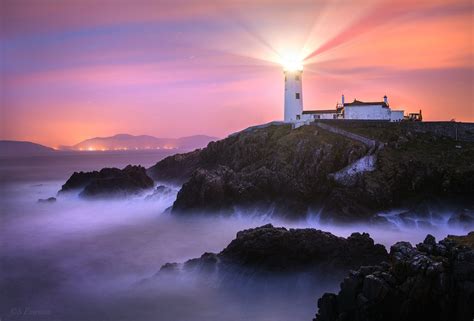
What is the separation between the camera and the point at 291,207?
3825 centimetres

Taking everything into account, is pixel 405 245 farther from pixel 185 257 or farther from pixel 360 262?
pixel 185 257

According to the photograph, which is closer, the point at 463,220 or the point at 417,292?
the point at 417,292

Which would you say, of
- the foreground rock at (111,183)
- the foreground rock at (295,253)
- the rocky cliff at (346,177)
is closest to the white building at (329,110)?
the rocky cliff at (346,177)

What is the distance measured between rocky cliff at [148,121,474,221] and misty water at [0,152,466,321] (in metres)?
2.02

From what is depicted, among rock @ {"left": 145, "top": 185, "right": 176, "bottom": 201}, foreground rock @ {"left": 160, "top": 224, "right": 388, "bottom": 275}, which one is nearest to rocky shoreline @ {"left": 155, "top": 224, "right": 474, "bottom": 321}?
foreground rock @ {"left": 160, "top": 224, "right": 388, "bottom": 275}

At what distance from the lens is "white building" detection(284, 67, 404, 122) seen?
5819cm

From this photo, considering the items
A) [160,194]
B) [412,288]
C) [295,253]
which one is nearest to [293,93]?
[160,194]

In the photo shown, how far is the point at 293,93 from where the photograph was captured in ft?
216

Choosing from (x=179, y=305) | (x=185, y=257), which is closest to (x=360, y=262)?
(x=179, y=305)

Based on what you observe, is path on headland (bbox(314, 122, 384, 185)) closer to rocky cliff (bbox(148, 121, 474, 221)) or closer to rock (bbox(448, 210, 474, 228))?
rocky cliff (bbox(148, 121, 474, 221))

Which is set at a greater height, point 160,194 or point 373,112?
point 373,112

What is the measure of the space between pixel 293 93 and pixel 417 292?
170 feet

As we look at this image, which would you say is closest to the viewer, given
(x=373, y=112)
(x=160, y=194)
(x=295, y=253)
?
(x=295, y=253)

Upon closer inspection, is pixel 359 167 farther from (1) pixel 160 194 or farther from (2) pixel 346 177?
(1) pixel 160 194
